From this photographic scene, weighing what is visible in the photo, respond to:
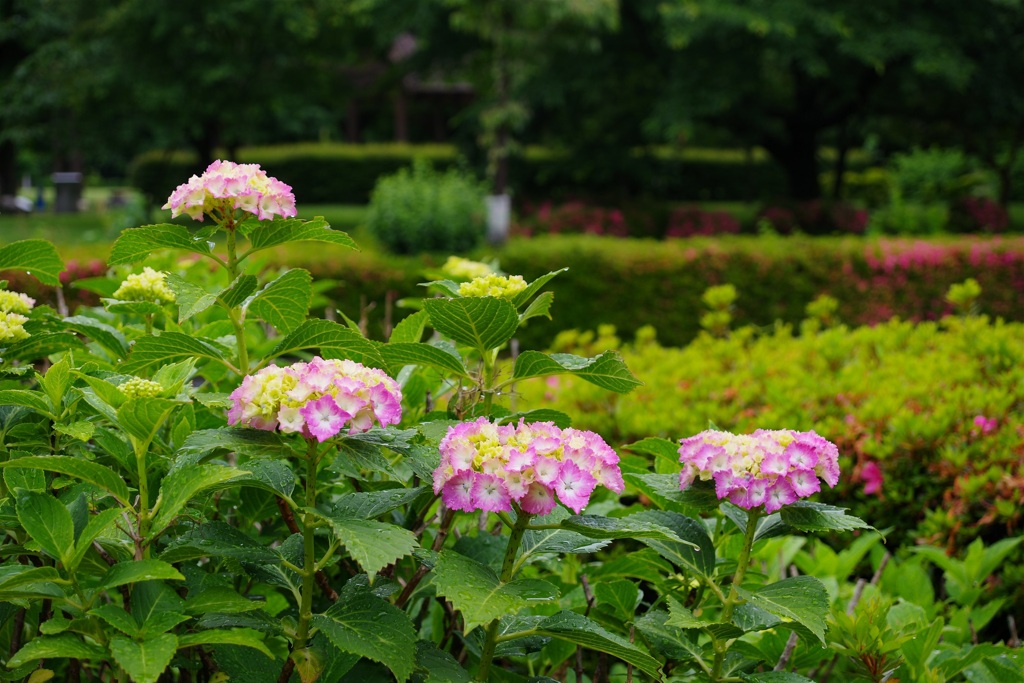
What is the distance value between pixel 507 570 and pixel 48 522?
20.2 inches

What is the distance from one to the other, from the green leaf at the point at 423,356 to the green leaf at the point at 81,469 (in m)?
0.35

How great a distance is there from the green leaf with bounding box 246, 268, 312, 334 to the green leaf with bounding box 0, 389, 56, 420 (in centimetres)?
28

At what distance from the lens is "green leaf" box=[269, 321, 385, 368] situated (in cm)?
114

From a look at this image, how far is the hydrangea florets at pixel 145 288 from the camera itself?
1.63 meters

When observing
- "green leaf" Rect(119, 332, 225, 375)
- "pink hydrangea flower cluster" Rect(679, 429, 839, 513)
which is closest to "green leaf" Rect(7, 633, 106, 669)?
"green leaf" Rect(119, 332, 225, 375)

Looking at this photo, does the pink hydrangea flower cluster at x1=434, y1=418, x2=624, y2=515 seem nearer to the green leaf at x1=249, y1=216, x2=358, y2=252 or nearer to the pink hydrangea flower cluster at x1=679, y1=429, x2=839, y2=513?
the pink hydrangea flower cluster at x1=679, y1=429, x2=839, y2=513

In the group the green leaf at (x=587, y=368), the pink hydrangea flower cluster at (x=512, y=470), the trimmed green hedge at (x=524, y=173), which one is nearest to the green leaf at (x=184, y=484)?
the pink hydrangea flower cluster at (x=512, y=470)

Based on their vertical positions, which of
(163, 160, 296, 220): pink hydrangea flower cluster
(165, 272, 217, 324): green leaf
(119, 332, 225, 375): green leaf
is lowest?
→ (119, 332, 225, 375): green leaf

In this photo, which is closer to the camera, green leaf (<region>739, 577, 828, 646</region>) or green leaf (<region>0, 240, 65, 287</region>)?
green leaf (<region>739, 577, 828, 646</region>)

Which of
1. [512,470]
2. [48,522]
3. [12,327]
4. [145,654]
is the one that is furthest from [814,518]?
[12,327]

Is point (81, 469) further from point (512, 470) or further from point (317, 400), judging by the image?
point (512, 470)

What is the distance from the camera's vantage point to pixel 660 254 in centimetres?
777

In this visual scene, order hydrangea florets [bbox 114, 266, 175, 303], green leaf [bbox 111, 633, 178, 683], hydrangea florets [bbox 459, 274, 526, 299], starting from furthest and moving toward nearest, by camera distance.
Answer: hydrangea florets [bbox 114, 266, 175, 303], hydrangea florets [bbox 459, 274, 526, 299], green leaf [bbox 111, 633, 178, 683]

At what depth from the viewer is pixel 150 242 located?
1186 millimetres
